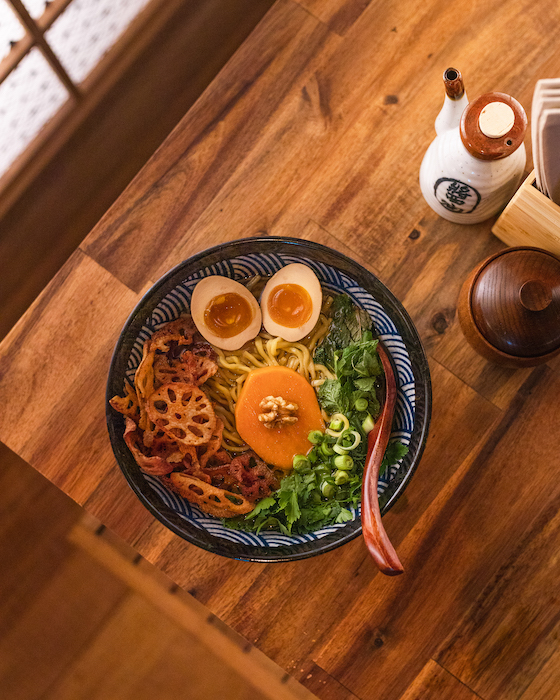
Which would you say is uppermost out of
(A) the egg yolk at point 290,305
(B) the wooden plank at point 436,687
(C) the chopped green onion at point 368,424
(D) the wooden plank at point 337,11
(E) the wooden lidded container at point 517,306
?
(D) the wooden plank at point 337,11

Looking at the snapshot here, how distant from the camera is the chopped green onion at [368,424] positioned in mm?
1655

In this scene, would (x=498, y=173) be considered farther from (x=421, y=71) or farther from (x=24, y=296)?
(x=24, y=296)

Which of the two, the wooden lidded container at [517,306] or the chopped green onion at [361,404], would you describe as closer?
the wooden lidded container at [517,306]

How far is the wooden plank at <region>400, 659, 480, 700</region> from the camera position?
1.76 metres

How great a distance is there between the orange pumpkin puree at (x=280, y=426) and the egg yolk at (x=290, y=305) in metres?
0.15

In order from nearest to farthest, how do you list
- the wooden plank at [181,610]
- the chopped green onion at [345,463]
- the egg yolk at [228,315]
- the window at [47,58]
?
the chopped green onion at [345,463] → the egg yolk at [228,315] → the wooden plank at [181,610] → the window at [47,58]

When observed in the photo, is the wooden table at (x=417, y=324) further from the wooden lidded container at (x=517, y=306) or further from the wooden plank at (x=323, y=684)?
the wooden lidded container at (x=517, y=306)

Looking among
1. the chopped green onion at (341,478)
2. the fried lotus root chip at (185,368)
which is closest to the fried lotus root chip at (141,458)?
the fried lotus root chip at (185,368)

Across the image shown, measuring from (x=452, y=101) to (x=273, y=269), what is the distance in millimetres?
655

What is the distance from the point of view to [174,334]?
1.71 meters

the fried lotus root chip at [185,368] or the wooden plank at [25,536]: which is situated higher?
the fried lotus root chip at [185,368]

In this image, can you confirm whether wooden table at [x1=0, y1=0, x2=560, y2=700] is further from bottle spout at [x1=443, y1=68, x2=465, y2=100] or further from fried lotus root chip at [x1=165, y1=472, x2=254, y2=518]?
bottle spout at [x1=443, y1=68, x2=465, y2=100]

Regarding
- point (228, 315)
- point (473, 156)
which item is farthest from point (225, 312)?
point (473, 156)

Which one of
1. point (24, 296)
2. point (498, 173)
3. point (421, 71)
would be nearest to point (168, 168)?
point (421, 71)
